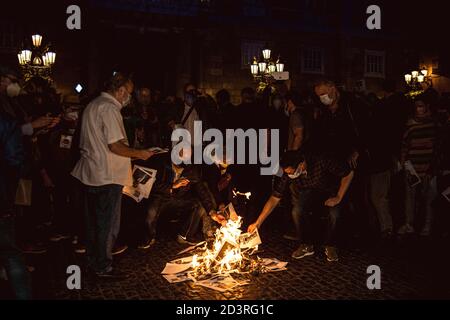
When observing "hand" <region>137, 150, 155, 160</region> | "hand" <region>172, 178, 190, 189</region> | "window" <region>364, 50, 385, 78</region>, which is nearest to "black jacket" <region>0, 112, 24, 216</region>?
"hand" <region>137, 150, 155, 160</region>

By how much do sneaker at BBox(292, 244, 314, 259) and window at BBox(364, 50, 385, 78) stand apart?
2202 cm

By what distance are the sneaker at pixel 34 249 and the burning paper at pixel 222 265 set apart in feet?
6.65

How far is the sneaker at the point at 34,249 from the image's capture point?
676 centimetres

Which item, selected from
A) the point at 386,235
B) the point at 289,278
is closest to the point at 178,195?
the point at 289,278

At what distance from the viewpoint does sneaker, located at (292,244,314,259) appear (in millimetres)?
6656

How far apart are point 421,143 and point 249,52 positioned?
16.5 meters

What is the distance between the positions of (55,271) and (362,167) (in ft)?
16.7

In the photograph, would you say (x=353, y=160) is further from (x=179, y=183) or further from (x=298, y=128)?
(x=179, y=183)

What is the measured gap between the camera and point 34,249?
681 cm

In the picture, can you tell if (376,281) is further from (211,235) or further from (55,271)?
(55,271)

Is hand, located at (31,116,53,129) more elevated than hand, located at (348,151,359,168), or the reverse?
hand, located at (31,116,53,129)

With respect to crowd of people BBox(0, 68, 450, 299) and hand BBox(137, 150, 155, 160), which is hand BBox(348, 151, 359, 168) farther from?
hand BBox(137, 150, 155, 160)

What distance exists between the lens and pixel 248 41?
76.2ft
